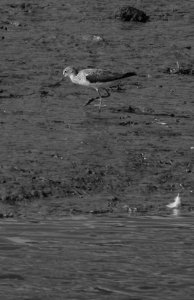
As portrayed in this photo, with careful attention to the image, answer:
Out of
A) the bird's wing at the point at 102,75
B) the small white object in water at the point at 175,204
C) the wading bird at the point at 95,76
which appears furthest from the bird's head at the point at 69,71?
the small white object in water at the point at 175,204

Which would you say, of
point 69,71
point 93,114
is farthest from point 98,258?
point 69,71

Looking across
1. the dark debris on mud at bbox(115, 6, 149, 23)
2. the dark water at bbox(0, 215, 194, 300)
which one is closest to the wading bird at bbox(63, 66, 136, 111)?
the dark debris on mud at bbox(115, 6, 149, 23)

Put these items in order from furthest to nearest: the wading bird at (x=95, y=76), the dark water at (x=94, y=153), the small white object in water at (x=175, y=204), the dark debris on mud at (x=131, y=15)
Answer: the dark debris on mud at (x=131, y=15), the wading bird at (x=95, y=76), the small white object in water at (x=175, y=204), the dark water at (x=94, y=153)

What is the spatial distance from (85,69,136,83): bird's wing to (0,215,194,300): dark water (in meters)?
5.21

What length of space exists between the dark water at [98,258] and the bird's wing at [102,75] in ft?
17.1

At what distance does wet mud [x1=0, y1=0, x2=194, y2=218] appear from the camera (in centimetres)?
1141

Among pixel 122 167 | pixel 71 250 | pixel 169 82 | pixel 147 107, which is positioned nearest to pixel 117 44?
pixel 169 82

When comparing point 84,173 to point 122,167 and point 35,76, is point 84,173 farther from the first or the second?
point 35,76

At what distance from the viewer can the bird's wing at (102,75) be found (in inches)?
616

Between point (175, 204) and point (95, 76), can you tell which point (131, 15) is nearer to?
point (95, 76)

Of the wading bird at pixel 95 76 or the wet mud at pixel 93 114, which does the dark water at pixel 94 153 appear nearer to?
the wet mud at pixel 93 114

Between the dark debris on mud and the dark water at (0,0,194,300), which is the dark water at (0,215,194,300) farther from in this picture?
the dark debris on mud

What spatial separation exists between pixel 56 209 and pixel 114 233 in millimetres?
983

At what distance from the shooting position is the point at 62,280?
860 cm
